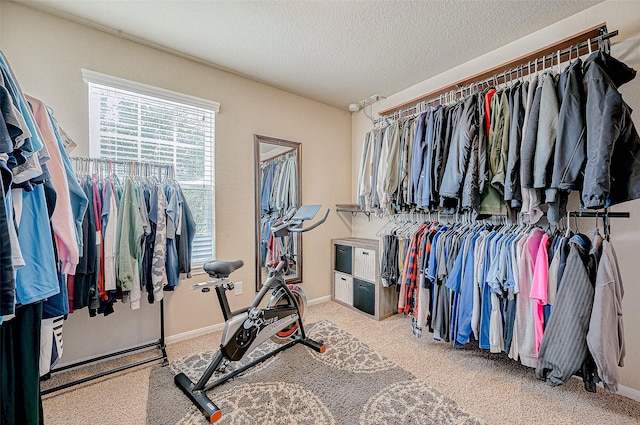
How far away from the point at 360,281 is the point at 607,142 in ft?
7.63

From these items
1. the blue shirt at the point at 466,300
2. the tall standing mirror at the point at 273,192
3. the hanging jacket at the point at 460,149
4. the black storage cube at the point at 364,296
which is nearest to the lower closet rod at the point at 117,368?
the tall standing mirror at the point at 273,192

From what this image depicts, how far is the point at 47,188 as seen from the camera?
1.01 metres

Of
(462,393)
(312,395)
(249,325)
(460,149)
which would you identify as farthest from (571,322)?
(249,325)

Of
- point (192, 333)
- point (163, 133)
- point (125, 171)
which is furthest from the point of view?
point (192, 333)

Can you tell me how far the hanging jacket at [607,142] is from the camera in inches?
53.9

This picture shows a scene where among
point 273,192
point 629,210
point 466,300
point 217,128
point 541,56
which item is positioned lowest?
point 466,300

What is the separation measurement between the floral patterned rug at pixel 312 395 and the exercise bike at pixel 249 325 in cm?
6

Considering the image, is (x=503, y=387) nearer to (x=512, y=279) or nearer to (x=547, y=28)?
(x=512, y=279)

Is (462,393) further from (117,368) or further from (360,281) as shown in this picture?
(117,368)

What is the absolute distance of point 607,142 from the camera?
1.37 meters

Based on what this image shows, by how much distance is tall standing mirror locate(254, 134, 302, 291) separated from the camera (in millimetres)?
2941

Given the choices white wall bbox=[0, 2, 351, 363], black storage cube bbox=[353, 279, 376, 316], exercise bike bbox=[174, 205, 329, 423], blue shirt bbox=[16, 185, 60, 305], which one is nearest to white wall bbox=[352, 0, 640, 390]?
black storage cube bbox=[353, 279, 376, 316]

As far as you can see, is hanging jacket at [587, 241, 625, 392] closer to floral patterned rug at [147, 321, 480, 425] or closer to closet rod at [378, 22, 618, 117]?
floral patterned rug at [147, 321, 480, 425]

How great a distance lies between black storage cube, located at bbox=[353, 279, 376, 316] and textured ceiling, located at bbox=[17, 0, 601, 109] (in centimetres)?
226
